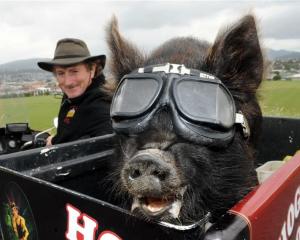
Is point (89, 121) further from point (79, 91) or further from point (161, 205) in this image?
point (161, 205)

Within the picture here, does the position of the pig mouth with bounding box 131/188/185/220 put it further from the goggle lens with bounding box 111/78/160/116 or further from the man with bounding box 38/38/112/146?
the man with bounding box 38/38/112/146

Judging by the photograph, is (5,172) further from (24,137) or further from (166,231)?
(24,137)

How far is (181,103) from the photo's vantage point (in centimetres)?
236

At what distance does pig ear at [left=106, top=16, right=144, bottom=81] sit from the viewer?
312 centimetres

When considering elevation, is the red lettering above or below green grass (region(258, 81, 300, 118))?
above

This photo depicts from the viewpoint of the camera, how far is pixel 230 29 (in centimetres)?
271

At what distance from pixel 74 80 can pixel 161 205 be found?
2366 millimetres

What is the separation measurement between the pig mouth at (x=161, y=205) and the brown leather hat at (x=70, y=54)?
7.45ft

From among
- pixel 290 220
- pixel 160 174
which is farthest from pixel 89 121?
pixel 290 220

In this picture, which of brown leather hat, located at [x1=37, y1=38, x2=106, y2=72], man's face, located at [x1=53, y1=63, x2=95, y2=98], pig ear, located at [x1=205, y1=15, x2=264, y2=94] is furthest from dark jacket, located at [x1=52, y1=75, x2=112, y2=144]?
pig ear, located at [x1=205, y1=15, x2=264, y2=94]

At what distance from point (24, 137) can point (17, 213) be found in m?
2.42

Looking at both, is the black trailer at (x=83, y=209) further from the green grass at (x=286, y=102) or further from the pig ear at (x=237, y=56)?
the green grass at (x=286, y=102)

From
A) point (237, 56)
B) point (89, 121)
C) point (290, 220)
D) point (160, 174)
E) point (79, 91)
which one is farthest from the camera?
point (79, 91)

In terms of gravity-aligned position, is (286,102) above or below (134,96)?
below
